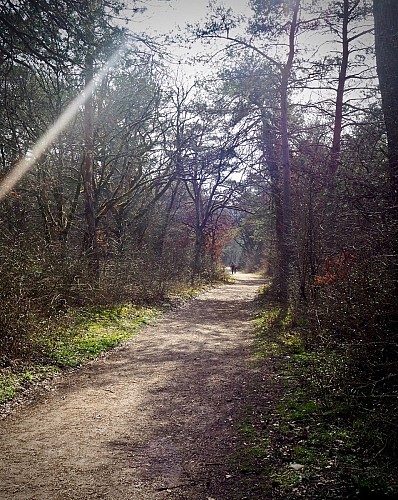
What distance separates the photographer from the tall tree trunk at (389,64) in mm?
6039

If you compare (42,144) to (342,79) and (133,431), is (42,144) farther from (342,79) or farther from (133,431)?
(133,431)

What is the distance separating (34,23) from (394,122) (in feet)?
16.5

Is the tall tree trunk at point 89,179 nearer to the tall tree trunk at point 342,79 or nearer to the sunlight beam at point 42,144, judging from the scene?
the sunlight beam at point 42,144

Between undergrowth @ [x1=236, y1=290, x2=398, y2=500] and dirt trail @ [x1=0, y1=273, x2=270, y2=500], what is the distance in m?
0.32

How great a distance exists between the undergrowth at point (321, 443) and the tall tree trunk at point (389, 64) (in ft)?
8.51

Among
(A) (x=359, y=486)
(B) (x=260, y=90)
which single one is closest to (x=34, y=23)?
(A) (x=359, y=486)

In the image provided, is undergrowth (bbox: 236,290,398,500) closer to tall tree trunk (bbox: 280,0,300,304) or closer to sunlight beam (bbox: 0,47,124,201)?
tall tree trunk (bbox: 280,0,300,304)

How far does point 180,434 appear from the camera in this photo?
4926 millimetres

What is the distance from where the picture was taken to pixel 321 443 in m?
4.27

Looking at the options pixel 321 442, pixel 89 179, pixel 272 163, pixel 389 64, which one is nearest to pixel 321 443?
pixel 321 442

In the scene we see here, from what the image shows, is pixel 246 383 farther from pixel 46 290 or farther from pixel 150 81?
pixel 150 81

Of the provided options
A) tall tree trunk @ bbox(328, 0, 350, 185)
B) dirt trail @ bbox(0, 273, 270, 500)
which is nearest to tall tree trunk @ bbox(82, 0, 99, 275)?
dirt trail @ bbox(0, 273, 270, 500)

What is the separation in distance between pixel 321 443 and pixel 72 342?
19.4 ft

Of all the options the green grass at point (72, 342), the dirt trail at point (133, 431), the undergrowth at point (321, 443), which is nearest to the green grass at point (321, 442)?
the undergrowth at point (321, 443)
